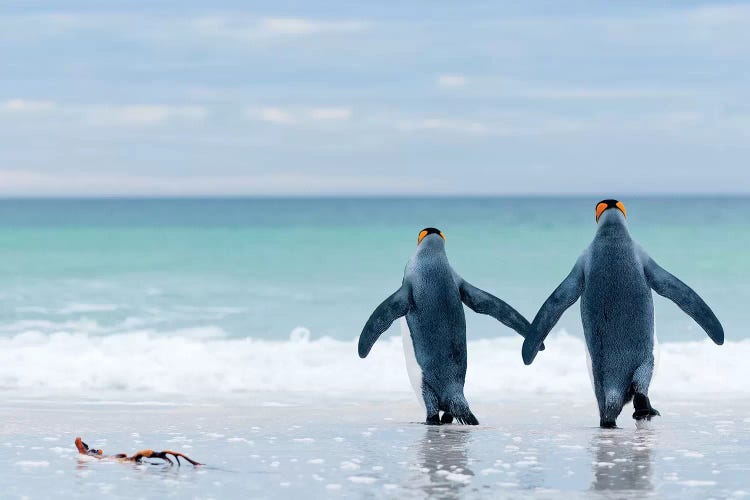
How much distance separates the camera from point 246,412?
860 cm

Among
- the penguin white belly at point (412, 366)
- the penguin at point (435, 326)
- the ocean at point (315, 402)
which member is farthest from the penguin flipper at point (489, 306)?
the ocean at point (315, 402)

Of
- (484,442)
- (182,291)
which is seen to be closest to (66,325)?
(182,291)

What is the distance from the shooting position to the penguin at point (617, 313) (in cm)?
782

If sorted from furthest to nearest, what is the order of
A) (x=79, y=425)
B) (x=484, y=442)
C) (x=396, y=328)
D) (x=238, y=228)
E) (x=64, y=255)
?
(x=238, y=228) → (x=64, y=255) → (x=396, y=328) → (x=79, y=425) → (x=484, y=442)

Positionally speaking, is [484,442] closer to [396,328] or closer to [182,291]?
[396,328]

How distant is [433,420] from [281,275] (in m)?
20.2

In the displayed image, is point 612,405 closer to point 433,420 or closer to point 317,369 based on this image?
point 433,420

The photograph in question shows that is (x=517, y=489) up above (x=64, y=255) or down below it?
below

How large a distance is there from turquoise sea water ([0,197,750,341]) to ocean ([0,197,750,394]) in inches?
2.1

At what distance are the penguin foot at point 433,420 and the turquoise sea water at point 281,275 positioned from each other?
23.7 ft

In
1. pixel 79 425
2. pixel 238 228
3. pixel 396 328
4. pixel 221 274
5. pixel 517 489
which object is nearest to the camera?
pixel 517 489

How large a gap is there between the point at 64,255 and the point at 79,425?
28.7m

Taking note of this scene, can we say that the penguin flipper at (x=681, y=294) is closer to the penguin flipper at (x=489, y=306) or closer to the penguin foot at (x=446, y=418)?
the penguin flipper at (x=489, y=306)

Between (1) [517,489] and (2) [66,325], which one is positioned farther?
(2) [66,325]
